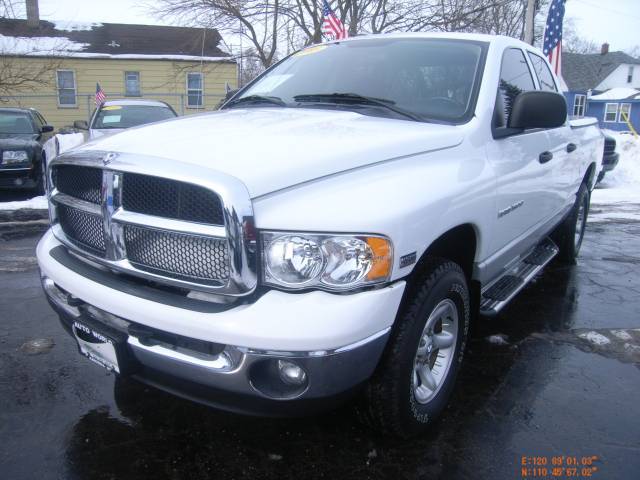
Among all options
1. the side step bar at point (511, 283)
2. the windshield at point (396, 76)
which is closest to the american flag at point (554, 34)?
the side step bar at point (511, 283)

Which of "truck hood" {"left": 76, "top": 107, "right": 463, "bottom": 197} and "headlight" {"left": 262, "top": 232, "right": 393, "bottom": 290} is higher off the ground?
"truck hood" {"left": 76, "top": 107, "right": 463, "bottom": 197}

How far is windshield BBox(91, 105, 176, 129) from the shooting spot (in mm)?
9984

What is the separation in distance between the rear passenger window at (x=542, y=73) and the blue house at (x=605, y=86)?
33.8 metres

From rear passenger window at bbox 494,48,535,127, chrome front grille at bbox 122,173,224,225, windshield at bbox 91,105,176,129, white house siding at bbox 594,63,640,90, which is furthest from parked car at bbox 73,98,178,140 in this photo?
white house siding at bbox 594,63,640,90

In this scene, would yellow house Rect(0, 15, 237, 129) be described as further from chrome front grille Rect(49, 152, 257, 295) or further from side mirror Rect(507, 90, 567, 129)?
chrome front grille Rect(49, 152, 257, 295)

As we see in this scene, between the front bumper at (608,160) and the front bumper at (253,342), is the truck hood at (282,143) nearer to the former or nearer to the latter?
the front bumper at (253,342)

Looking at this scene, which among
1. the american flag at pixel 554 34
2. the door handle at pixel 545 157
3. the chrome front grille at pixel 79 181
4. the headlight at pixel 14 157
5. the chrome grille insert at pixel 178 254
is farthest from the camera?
the american flag at pixel 554 34

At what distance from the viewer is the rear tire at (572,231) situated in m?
5.14

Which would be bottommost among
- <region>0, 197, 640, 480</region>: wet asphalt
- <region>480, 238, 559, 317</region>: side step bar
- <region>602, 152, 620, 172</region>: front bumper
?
<region>0, 197, 640, 480</region>: wet asphalt

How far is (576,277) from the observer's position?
200 inches

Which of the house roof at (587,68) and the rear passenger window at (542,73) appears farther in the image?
the house roof at (587,68)

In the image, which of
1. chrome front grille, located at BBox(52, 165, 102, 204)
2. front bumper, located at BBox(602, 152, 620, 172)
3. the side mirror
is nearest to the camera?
chrome front grille, located at BBox(52, 165, 102, 204)

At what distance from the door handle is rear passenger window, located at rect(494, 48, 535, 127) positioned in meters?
0.43

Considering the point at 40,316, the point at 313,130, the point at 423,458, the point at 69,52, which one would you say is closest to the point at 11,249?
the point at 40,316
